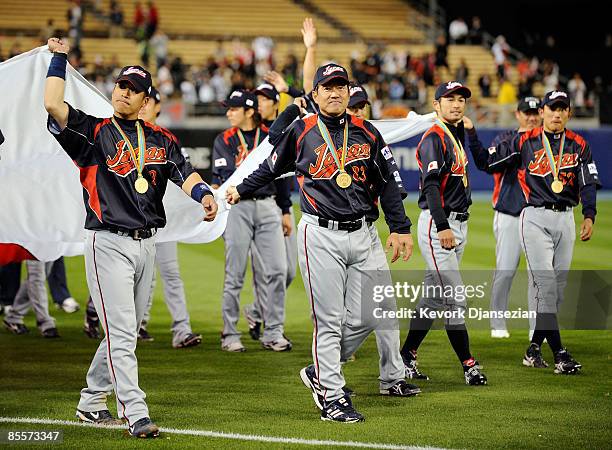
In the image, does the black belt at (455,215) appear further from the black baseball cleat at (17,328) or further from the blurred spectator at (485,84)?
the blurred spectator at (485,84)

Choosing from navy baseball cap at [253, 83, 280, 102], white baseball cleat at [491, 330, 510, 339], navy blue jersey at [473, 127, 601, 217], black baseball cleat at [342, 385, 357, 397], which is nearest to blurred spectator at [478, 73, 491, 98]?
white baseball cleat at [491, 330, 510, 339]

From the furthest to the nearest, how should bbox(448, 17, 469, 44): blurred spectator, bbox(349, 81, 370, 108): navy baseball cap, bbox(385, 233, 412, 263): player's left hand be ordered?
bbox(448, 17, 469, 44): blurred spectator < bbox(349, 81, 370, 108): navy baseball cap < bbox(385, 233, 412, 263): player's left hand

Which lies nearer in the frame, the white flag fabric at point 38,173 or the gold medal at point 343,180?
the gold medal at point 343,180

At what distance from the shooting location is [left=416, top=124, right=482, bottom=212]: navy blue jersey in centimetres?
778

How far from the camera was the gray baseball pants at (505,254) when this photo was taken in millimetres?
9602

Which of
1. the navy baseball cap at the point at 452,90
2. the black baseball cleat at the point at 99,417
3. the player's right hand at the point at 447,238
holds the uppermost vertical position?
the navy baseball cap at the point at 452,90

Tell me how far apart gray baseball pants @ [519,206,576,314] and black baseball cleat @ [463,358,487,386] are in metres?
0.97

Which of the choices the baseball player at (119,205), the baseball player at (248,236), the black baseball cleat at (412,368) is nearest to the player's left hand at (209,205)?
the baseball player at (119,205)

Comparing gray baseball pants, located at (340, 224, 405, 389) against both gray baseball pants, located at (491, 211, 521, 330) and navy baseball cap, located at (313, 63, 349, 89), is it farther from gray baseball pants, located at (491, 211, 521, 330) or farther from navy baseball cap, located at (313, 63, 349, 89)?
gray baseball pants, located at (491, 211, 521, 330)

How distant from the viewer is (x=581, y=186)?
8.53 m

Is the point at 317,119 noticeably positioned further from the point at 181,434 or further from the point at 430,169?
the point at 181,434

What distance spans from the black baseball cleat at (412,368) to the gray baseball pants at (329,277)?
134 centimetres

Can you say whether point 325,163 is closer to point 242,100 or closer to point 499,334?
point 242,100

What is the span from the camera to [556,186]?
8.39 metres
